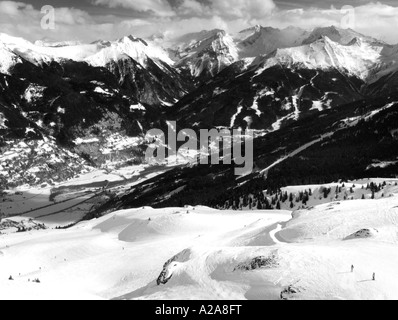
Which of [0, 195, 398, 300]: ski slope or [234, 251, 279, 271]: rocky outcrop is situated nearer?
[0, 195, 398, 300]: ski slope

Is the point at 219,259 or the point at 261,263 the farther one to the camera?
the point at 219,259

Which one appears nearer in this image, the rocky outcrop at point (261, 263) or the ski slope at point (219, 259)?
the ski slope at point (219, 259)

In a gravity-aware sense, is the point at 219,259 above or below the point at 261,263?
below

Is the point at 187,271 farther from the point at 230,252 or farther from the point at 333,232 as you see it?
the point at 333,232
